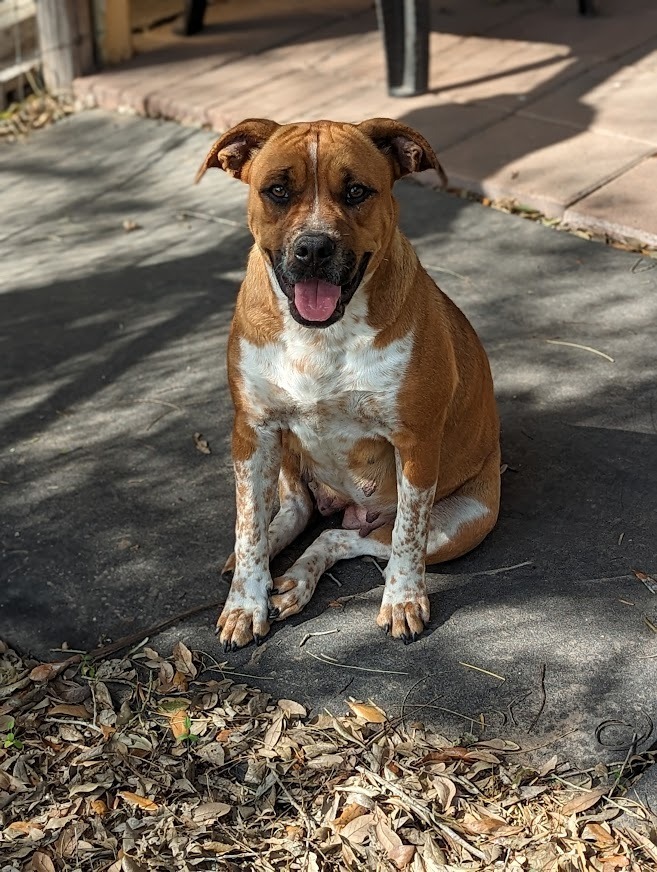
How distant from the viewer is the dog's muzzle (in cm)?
331

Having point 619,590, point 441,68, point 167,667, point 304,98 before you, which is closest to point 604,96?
point 441,68

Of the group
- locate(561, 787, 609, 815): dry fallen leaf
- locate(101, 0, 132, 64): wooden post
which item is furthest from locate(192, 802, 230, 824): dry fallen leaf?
locate(101, 0, 132, 64): wooden post

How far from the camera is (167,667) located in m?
3.76

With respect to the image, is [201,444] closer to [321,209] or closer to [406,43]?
[321,209]

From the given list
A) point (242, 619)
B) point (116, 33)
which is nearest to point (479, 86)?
point (116, 33)

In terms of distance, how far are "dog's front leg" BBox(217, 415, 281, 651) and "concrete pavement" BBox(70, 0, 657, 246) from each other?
118 inches

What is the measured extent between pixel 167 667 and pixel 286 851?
816 mm

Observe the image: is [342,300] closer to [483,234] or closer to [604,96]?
[483,234]

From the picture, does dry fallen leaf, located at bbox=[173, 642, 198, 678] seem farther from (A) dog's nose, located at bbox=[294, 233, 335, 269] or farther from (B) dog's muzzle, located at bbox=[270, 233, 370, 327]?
(A) dog's nose, located at bbox=[294, 233, 335, 269]

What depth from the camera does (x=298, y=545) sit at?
425cm

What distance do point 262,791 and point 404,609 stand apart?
783 mm

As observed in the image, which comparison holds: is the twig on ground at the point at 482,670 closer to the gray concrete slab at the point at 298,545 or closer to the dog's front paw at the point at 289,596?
the gray concrete slab at the point at 298,545

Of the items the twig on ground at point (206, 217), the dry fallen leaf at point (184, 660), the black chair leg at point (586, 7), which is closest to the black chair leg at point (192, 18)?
the twig on ground at point (206, 217)

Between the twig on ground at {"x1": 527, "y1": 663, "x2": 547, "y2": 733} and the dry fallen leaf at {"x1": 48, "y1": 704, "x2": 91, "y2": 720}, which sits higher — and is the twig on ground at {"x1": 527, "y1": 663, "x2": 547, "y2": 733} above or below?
above
